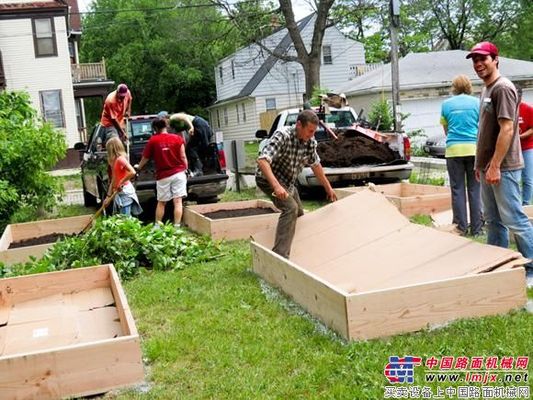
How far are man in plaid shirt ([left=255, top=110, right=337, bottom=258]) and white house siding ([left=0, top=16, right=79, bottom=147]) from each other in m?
24.7

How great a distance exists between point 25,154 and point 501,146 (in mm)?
8223

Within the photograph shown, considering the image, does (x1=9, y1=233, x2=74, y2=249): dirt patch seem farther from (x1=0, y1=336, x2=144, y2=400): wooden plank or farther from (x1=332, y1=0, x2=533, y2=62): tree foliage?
(x1=332, y1=0, x2=533, y2=62): tree foliage

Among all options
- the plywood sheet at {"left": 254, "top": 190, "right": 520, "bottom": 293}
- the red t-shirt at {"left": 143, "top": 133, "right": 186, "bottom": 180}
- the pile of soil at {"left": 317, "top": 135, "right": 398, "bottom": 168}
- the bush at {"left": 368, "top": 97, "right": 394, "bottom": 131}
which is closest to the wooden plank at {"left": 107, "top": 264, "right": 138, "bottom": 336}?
the plywood sheet at {"left": 254, "top": 190, "right": 520, "bottom": 293}

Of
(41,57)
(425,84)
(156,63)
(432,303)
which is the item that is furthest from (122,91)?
(156,63)

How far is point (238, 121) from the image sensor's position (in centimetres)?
4406

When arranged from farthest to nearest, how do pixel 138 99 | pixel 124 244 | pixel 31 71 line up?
1. pixel 138 99
2. pixel 31 71
3. pixel 124 244

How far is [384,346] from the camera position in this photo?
406cm

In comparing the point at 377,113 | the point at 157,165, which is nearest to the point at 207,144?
the point at 157,165

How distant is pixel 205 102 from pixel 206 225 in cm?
4382

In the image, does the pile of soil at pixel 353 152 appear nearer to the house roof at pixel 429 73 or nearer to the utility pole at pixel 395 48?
the utility pole at pixel 395 48

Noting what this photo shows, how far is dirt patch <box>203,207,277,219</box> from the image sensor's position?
9.62 meters

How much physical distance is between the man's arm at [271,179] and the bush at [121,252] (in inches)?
70.4

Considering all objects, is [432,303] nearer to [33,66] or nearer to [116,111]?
[116,111]

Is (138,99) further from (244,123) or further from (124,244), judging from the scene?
(124,244)
